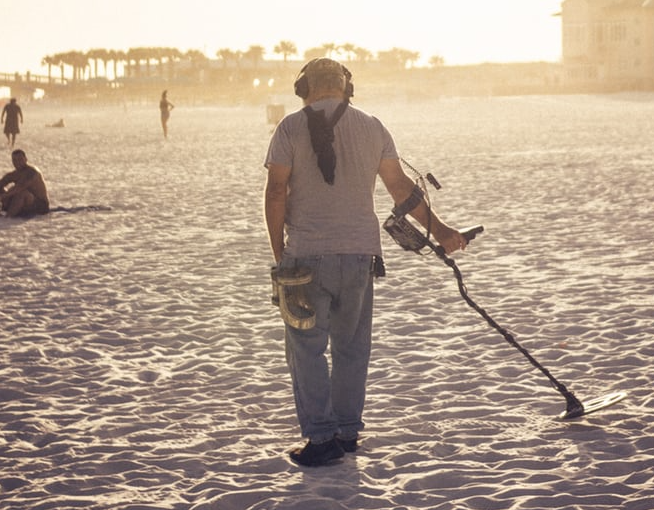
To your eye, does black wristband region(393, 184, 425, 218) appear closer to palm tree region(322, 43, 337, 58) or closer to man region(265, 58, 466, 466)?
man region(265, 58, 466, 466)

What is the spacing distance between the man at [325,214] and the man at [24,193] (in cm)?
1041

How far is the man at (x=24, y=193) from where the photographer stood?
14664 millimetres

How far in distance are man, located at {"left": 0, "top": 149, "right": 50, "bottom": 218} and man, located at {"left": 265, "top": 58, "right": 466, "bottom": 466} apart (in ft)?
34.2

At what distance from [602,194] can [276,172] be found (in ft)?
40.8

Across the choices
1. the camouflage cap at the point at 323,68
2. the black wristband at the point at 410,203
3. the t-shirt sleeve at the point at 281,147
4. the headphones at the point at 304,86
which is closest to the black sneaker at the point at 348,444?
the black wristband at the point at 410,203

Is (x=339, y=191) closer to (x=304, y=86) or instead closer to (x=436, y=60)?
(x=304, y=86)

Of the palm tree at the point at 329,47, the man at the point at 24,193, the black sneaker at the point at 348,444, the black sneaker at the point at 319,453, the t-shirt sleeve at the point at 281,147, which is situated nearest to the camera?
the t-shirt sleeve at the point at 281,147

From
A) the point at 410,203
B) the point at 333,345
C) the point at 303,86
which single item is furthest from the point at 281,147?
the point at 333,345

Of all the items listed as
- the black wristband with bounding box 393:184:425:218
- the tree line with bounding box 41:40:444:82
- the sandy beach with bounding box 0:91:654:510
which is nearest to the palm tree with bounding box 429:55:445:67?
the tree line with bounding box 41:40:444:82

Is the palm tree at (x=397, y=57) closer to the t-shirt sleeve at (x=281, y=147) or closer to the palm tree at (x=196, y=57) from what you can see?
the palm tree at (x=196, y=57)

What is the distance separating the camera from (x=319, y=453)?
5.01 m

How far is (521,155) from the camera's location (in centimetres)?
2583

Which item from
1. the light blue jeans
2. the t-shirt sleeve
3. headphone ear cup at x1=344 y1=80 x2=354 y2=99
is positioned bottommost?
the light blue jeans

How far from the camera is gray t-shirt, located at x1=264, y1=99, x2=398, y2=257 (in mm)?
4836
